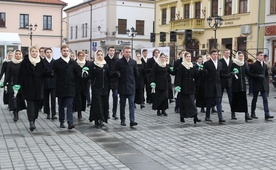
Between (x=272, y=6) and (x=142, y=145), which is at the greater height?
(x=272, y=6)

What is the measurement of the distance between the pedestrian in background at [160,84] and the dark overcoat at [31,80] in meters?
3.53

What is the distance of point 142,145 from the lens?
7824 millimetres

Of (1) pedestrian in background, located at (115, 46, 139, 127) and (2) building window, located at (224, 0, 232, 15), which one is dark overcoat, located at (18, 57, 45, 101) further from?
(2) building window, located at (224, 0, 232, 15)

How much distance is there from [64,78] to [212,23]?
27177 millimetres

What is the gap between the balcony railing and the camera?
3616 cm

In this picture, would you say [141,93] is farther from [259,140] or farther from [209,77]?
[259,140]

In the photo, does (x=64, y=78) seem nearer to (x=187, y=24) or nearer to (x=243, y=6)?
(x=243, y=6)

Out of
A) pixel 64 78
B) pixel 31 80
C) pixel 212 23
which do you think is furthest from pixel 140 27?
pixel 31 80

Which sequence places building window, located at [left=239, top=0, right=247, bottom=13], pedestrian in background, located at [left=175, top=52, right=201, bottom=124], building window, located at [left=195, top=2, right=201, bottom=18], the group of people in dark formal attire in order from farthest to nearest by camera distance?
1. building window, located at [left=195, top=2, right=201, bottom=18]
2. building window, located at [left=239, top=0, right=247, bottom=13]
3. pedestrian in background, located at [left=175, top=52, right=201, bottom=124]
4. the group of people in dark formal attire

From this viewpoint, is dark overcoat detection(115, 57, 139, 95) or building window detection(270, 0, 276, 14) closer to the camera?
dark overcoat detection(115, 57, 139, 95)

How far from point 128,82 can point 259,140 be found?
3.31 metres

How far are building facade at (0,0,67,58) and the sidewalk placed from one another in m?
45.3

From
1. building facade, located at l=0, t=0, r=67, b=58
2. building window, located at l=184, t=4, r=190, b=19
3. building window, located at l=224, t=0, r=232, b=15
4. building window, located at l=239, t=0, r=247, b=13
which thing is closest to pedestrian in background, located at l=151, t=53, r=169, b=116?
building window, located at l=239, t=0, r=247, b=13

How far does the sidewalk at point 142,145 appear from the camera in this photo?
6.48 meters
